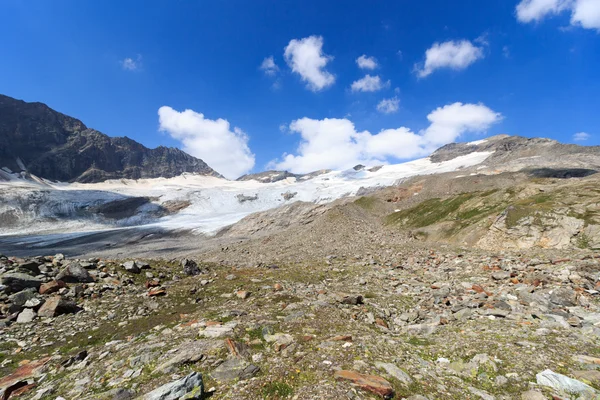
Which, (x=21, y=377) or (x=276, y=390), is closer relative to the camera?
(x=276, y=390)

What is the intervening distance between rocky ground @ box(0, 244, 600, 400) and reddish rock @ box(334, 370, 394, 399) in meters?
0.02

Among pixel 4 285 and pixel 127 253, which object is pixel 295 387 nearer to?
pixel 4 285

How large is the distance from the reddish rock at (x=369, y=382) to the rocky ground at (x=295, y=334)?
24 mm

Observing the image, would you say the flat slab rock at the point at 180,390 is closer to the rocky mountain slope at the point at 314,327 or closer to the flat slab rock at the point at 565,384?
the rocky mountain slope at the point at 314,327

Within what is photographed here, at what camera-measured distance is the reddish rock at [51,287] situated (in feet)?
42.3

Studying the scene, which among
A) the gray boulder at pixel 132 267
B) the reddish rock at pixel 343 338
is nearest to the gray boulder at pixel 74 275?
the gray boulder at pixel 132 267

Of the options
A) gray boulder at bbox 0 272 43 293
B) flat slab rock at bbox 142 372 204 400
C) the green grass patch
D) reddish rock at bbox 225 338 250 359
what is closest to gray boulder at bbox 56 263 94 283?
gray boulder at bbox 0 272 43 293

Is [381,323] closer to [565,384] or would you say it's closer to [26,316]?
[565,384]

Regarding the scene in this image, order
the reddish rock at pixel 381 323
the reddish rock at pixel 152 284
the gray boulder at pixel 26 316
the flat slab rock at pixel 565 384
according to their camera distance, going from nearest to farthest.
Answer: the flat slab rock at pixel 565 384, the reddish rock at pixel 381 323, the gray boulder at pixel 26 316, the reddish rock at pixel 152 284

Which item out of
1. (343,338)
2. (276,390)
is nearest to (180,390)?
(276,390)

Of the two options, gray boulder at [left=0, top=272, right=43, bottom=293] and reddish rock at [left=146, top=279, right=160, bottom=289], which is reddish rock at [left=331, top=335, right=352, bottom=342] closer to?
reddish rock at [left=146, top=279, right=160, bottom=289]

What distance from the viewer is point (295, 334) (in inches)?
332

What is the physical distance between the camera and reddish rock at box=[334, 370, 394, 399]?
5.37 meters

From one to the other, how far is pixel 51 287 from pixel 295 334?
12.2m
